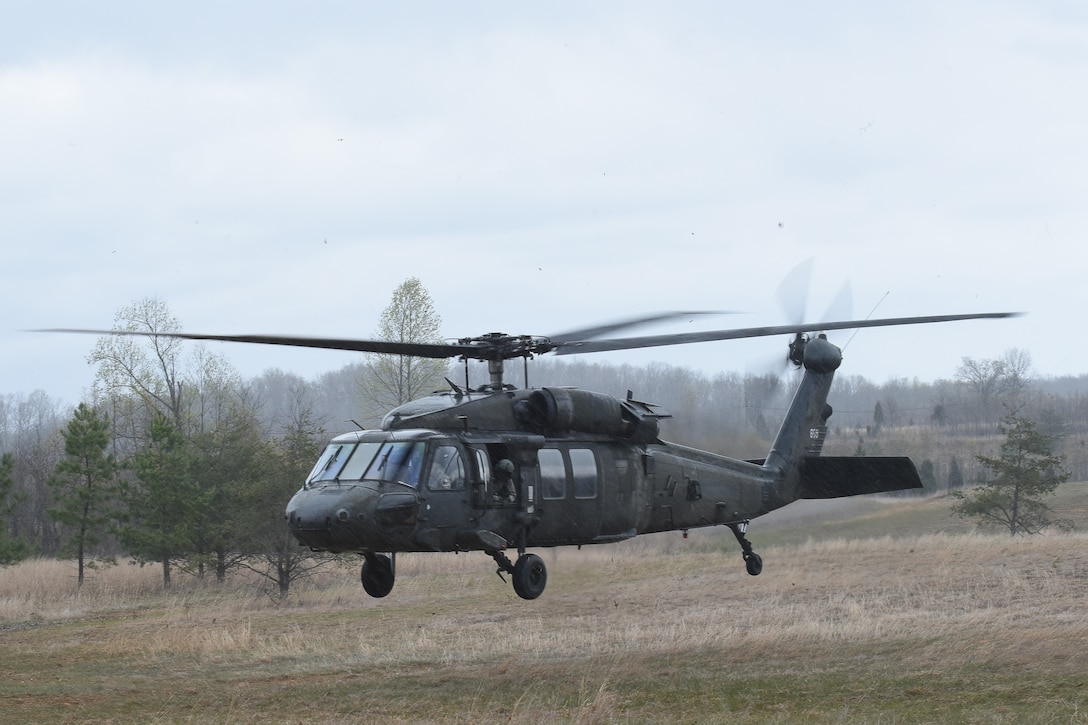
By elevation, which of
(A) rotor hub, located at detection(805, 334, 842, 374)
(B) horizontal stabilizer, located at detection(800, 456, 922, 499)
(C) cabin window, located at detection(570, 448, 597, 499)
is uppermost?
(A) rotor hub, located at detection(805, 334, 842, 374)

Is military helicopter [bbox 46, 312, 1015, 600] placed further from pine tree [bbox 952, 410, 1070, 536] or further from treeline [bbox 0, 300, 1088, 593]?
pine tree [bbox 952, 410, 1070, 536]

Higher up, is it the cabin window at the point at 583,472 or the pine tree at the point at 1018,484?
the cabin window at the point at 583,472

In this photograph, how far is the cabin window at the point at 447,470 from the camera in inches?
562

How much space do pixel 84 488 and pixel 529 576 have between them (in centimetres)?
2685

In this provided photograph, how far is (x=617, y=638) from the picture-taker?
78.2 feet

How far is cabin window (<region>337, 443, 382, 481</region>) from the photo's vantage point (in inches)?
555

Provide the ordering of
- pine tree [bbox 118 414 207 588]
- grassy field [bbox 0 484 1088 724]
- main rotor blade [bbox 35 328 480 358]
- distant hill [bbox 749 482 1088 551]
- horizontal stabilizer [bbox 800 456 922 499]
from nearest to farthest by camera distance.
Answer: main rotor blade [bbox 35 328 480 358] < grassy field [bbox 0 484 1088 724] < horizontal stabilizer [bbox 800 456 922 499] < distant hill [bbox 749 482 1088 551] < pine tree [bbox 118 414 207 588]

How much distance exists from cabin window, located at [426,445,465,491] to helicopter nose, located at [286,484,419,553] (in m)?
0.41

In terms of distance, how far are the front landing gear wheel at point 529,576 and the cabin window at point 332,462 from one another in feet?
8.79

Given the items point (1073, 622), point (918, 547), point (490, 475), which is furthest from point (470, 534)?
point (918, 547)

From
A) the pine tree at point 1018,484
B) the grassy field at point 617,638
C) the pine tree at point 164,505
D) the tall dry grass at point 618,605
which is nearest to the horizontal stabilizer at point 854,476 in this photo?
the grassy field at point 617,638

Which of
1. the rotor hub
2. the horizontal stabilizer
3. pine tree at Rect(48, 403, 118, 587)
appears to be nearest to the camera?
the horizontal stabilizer

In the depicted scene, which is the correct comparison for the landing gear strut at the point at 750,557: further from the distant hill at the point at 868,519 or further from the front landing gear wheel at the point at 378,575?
the front landing gear wheel at the point at 378,575

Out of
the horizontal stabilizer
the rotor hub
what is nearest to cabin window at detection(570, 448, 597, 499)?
the horizontal stabilizer
